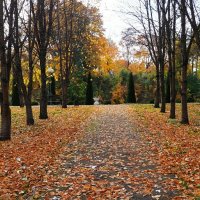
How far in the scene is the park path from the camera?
6426mm

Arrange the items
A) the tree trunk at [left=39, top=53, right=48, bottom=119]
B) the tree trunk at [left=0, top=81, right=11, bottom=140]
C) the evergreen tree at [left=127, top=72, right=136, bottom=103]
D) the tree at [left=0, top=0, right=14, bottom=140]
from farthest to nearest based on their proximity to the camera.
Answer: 1. the evergreen tree at [left=127, top=72, right=136, bottom=103]
2. the tree trunk at [left=39, top=53, right=48, bottom=119]
3. the tree trunk at [left=0, top=81, right=11, bottom=140]
4. the tree at [left=0, top=0, right=14, bottom=140]

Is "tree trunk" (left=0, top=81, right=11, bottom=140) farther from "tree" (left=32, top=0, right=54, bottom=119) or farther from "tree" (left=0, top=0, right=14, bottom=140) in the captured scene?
"tree" (left=32, top=0, right=54, bottom=119)

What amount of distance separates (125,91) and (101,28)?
27.9 ft

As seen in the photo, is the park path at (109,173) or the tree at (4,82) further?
the tree at (4,82)

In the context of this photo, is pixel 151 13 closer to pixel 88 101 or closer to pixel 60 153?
pixel 88 101

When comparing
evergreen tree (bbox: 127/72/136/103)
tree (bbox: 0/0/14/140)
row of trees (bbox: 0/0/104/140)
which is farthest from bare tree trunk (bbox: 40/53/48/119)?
evergreen tree (bbox: 127/72/136/103)

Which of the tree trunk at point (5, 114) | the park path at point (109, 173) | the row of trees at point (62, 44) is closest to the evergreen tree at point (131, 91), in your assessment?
the row of trees at point (62, 44)

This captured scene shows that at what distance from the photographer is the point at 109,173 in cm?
781

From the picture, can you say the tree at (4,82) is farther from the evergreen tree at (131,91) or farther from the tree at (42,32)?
the evergreen tree at (131,91)

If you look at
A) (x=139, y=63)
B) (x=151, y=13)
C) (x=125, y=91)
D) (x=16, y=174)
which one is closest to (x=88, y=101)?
(x=125, y=91)

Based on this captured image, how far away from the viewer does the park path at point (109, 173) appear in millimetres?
6426

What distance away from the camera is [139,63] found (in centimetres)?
6009

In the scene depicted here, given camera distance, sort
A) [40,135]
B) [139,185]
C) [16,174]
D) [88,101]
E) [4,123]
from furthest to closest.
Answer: [88,101] < [40,135] < [4,123] < [16,174] < [139,185]

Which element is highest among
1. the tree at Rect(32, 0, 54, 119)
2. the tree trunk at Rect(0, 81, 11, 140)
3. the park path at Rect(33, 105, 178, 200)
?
the tree at Rect(32, 0, 54, 119)
